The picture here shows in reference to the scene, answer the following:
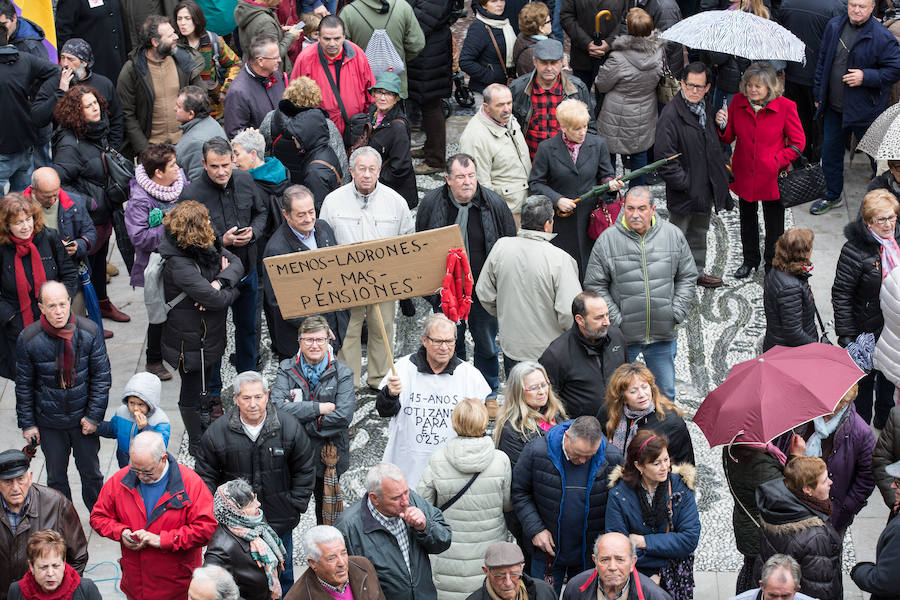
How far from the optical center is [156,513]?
766 centimetres

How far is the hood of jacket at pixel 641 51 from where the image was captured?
39.9 ft

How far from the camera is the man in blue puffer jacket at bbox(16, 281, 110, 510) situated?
8.77 metres

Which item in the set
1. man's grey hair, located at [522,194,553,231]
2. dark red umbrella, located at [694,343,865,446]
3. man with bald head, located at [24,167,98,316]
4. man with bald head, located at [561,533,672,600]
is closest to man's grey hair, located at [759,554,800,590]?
man with bald head, located at [561,533,672,600]

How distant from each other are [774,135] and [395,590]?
615 centimetres

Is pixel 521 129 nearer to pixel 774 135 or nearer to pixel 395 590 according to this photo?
pixel 774 135

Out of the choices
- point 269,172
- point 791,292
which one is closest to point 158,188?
point 269,172

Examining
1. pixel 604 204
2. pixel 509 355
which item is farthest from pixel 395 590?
pixel 604 204

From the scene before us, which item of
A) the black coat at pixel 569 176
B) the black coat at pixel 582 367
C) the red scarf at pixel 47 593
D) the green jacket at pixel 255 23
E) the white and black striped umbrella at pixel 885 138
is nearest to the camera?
the red scarf at pixel 47 593

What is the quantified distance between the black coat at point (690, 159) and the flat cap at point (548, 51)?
1048mm

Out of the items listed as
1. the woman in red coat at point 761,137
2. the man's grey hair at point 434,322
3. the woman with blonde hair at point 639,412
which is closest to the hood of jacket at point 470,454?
the woman with blonde hair at point 639,412

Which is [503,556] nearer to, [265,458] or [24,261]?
[265,458]

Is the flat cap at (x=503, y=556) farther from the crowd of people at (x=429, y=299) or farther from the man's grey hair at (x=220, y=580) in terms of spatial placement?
the man's grey hair at (x=220, y=580)

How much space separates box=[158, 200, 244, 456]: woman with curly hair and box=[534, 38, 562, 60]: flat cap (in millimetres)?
3319

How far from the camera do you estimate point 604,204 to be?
11.3 meters
